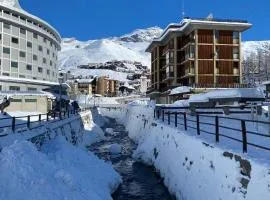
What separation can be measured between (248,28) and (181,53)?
13.6 meters

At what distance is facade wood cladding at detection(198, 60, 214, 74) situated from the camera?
69.1 m

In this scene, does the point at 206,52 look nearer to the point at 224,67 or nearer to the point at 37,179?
the point at 224,67

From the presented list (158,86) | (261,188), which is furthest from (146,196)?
(158,86)

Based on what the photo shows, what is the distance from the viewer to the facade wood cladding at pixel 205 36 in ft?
225

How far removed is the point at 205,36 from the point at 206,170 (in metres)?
58.0

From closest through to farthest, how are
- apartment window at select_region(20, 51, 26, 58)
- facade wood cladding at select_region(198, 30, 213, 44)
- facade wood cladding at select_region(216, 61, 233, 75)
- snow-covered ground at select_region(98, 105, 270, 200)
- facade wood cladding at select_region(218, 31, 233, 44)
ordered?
snow-covered ground at select_region(98, 105, 270, 200)
facade wood cladding at select_region(198, 30, 213, 44)
facade wood cladding at select_region(216, 61, 233, 75)
facade wood cladding at select_region(218, 31, 233, 44)
apartment window at select_region(20, 51, 26, 58)

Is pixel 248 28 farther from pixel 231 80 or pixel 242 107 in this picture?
pixel 242 107

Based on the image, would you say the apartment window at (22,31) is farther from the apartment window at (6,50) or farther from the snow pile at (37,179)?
the snow pile at (37,179)

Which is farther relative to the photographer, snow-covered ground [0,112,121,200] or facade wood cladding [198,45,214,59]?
facade wood cladding [198,45,214,59]

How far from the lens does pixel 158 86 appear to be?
86.7 m

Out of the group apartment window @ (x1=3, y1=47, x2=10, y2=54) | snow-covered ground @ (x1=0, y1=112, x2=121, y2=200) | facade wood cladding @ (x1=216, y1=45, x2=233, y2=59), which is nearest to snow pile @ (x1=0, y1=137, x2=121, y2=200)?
snow-covered ground @ (x1=0, y1=112, x2=121, y2=200)

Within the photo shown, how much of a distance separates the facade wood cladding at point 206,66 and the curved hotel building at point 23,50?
28658mm

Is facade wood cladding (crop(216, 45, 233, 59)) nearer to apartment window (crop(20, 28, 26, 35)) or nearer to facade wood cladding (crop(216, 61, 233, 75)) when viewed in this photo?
facade wood cladding (crop(216, 61, 233, 75))

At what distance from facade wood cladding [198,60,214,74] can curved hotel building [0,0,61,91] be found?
28.7 m
